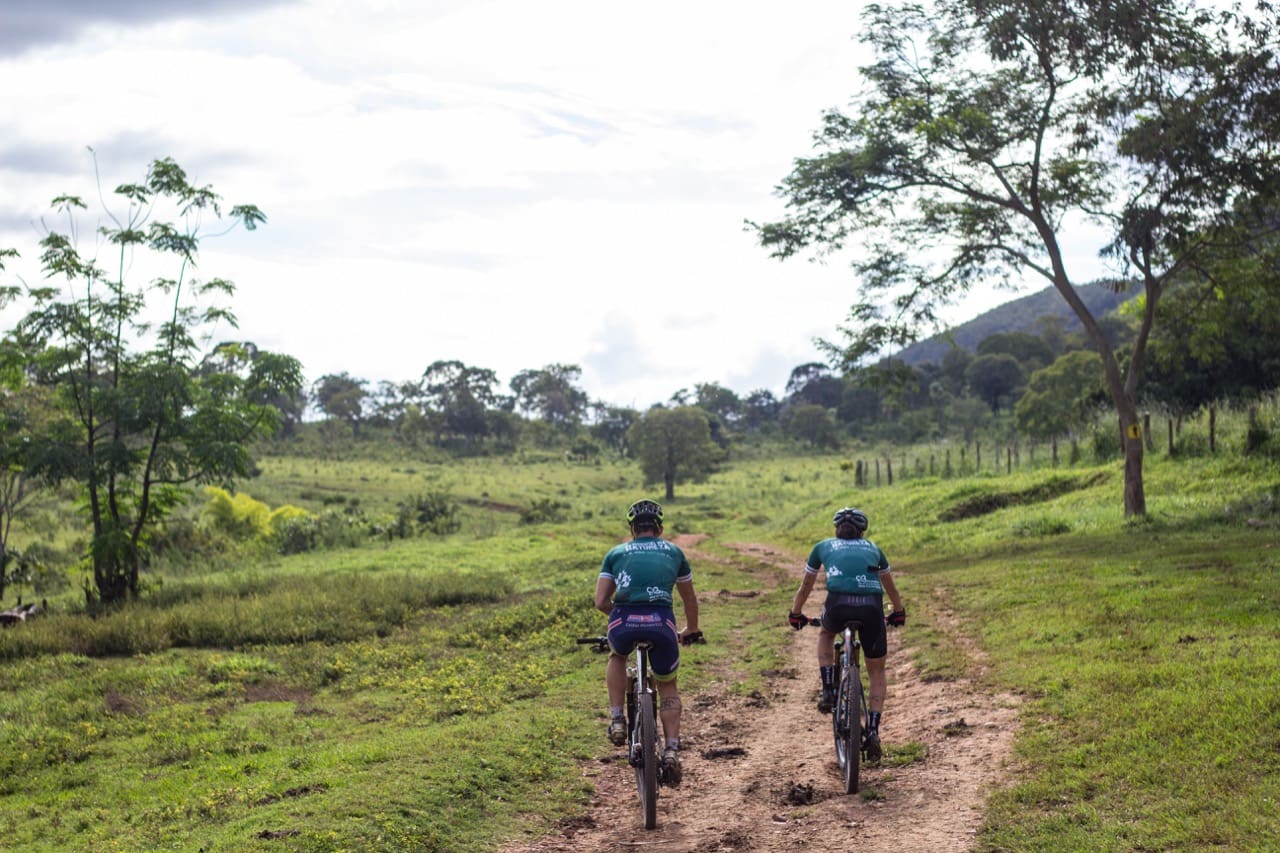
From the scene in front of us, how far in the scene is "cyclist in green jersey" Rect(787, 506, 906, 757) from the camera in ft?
27.2

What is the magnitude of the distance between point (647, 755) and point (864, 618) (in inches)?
83.5

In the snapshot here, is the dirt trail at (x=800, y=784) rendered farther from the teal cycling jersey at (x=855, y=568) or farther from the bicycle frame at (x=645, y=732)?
the teal cycling jersey at (x=855, y=568)

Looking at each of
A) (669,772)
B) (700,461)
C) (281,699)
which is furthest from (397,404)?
(669,772)

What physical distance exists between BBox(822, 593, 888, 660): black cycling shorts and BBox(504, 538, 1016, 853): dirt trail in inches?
42.6

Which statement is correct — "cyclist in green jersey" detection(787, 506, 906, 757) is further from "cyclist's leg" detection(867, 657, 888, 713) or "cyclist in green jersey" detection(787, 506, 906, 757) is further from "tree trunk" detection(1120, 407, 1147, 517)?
"tree trunk" detection(1120, 407, 1147, 517)

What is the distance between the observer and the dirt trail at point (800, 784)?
287 inches

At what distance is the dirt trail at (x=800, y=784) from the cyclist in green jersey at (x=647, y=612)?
2.23ft

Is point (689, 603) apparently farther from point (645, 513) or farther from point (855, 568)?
point (855, 568)

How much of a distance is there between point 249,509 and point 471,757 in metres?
29.6

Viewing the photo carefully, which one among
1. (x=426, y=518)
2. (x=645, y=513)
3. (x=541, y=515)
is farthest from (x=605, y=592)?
(x=541, y=515)

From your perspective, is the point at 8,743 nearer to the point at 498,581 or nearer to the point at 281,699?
the point at 281,699

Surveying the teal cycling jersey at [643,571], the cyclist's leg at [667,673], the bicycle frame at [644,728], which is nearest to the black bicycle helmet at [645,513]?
the teal cycling jersey at [643,571]

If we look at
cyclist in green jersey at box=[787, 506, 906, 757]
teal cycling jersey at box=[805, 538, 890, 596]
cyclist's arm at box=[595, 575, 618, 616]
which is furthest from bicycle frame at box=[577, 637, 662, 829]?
teal cycling jersey at box=[805, 538, 890, 596]

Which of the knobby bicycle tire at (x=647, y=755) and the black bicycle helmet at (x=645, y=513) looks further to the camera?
the black bicycle helmet at (x=645, y=513)
